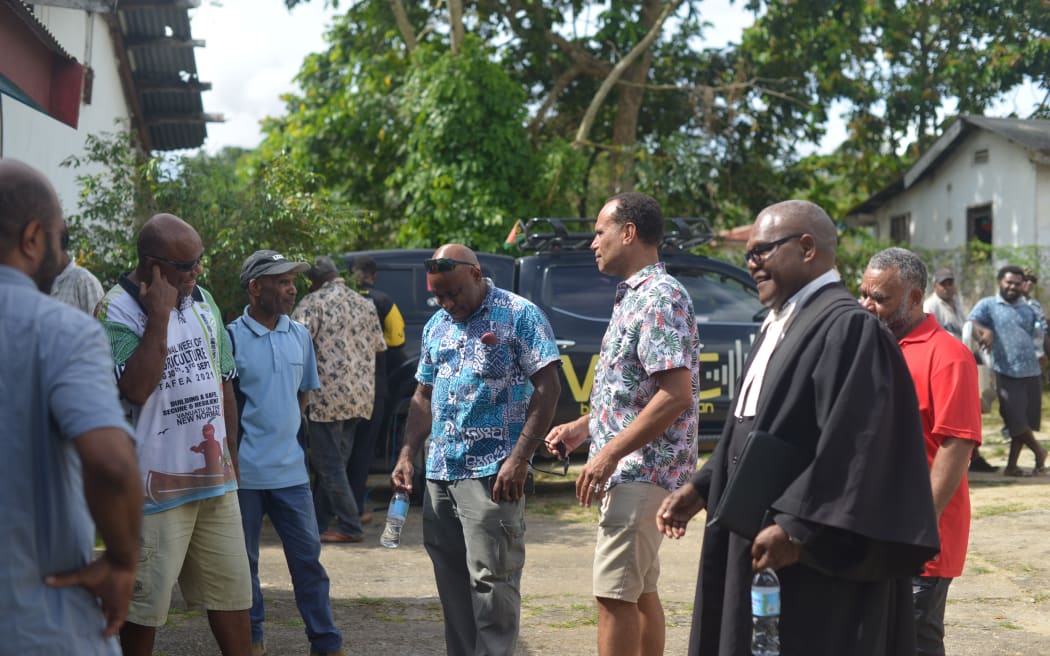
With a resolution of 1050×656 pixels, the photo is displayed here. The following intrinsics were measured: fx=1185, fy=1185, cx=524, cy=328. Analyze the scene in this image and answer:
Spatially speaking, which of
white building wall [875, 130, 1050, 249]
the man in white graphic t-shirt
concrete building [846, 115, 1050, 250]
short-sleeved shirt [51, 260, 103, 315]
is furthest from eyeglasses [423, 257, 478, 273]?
white building wall [875, 130, 1050, 249]

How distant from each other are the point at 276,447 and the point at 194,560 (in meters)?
1.05

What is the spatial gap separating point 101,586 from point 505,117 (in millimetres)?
14665

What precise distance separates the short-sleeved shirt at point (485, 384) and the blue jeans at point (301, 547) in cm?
92

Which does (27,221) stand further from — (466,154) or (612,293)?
(466,154)

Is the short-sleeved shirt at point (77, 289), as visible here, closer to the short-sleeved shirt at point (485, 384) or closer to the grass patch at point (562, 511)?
the short-sleeved shirt at point (485, 384)

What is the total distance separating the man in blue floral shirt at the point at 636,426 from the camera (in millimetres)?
4371

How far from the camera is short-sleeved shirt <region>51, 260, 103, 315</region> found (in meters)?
5.16

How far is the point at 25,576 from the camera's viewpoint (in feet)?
7.75

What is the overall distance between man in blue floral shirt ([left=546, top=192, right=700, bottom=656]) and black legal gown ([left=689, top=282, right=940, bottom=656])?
0.95 metres

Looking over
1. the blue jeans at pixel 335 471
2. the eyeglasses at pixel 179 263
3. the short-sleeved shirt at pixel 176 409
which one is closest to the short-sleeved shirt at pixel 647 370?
the short-sleeved shirt at pixel 176 409

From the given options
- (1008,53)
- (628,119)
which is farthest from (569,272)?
(1008,53)

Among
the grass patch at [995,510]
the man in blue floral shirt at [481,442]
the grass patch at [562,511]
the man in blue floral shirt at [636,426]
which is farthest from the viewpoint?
the grass patch at [562,511]

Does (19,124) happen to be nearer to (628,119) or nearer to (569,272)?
(569,272)

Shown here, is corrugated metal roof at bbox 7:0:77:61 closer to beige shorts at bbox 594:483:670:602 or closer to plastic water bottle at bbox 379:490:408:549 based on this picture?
plastic water bottle at bbox 379:490:408:549
